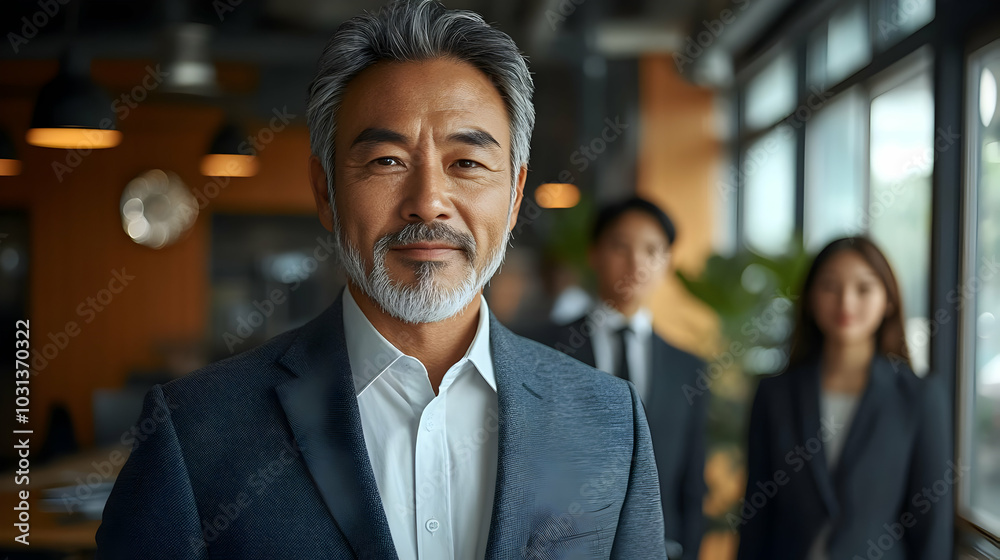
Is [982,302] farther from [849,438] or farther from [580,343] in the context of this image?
[580,343]

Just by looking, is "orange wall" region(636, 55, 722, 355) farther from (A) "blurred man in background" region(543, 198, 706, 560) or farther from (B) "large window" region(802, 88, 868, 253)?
(A) "blurred man in background" region(543, 198, 706, 560)

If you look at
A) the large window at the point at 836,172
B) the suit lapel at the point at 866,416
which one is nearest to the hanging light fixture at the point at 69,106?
the suit lapel at the point at 866,416

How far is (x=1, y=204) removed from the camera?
21.4 feet

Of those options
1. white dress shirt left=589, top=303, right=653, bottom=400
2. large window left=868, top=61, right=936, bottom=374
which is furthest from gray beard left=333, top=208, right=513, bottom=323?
large window left=868, top=61, right=936, bottom=374

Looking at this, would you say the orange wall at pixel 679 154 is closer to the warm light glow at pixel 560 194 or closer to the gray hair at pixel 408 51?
the warm light glow at pixel 560 194

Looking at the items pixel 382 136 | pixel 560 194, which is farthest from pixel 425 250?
pixel 560 194

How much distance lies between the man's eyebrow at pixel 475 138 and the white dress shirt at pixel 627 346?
2.20m

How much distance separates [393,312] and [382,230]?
0.15m

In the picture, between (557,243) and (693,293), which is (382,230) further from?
(557,243)

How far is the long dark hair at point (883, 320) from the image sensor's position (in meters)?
3.10

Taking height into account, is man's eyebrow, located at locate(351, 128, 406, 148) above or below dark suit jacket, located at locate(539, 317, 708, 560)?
above

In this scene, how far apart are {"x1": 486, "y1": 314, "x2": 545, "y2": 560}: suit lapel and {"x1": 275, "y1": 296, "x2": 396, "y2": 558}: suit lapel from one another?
0.19m

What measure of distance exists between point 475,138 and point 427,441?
21.2 inches

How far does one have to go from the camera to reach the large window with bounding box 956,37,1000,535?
119 inches
